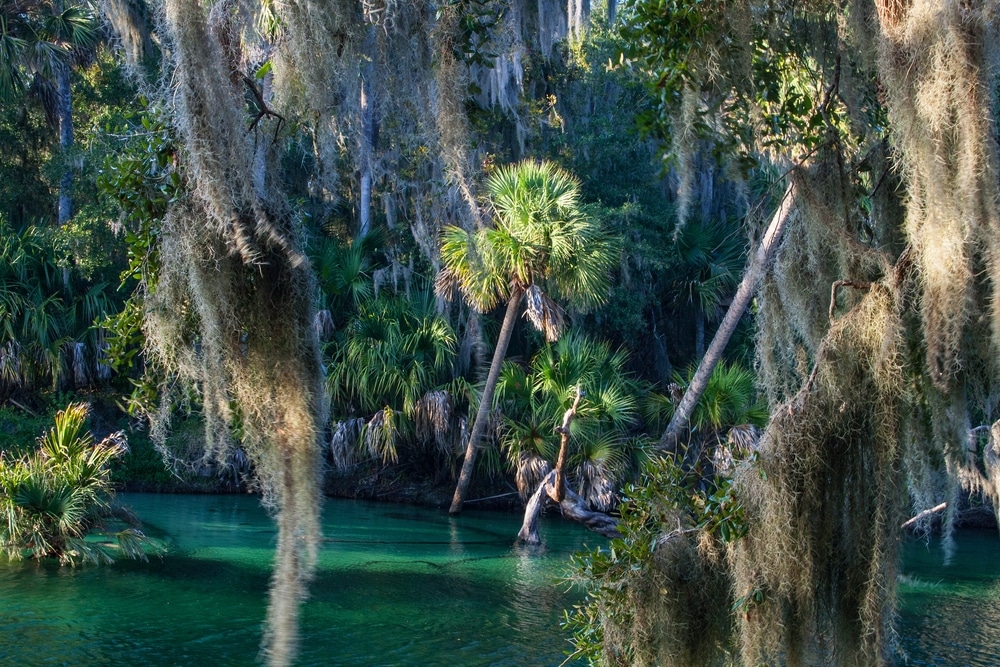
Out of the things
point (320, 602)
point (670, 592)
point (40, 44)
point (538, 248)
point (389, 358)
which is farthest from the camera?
point (40, 44)

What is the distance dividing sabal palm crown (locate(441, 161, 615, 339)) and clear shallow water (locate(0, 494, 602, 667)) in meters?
3.80

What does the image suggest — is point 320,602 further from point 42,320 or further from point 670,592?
point 42,320

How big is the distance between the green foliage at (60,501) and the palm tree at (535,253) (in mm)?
5668

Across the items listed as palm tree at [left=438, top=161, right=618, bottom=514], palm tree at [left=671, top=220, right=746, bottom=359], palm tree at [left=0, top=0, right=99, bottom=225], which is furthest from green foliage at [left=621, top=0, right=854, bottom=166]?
palm tree at [left=0, top=0, right=99, bottom=225]

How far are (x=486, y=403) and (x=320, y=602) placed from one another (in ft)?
17.0

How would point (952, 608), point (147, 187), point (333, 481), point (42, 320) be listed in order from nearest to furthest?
point (147, 187)
point (952, 608)
point (42, 320)
point (333, 481)

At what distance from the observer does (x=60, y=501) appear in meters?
9.98

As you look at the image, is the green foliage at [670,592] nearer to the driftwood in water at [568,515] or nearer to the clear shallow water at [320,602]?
the clear shallow water at [320,602]

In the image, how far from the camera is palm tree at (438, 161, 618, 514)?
1427cm


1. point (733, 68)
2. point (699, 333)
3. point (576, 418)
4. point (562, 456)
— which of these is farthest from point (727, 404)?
point (733, 68)

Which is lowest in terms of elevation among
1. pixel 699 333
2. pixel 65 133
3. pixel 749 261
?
pixel 749 261

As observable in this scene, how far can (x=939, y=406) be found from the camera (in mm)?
3426

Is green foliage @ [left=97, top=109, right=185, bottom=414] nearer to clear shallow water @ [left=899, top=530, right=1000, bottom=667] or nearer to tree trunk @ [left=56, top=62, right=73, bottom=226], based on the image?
clear shallow water @ [left=899, top=530, right=1000, bottom=667]

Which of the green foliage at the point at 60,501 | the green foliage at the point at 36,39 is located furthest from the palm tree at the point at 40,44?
the green foliage at the point at 60,501
